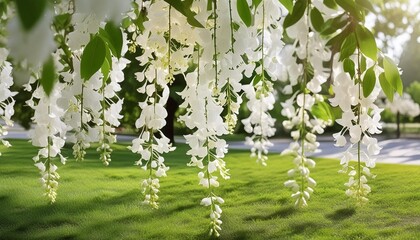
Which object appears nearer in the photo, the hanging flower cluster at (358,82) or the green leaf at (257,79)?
the hanging flower cluster at (358,82)

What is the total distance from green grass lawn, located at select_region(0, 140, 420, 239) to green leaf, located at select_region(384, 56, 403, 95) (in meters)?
4.00

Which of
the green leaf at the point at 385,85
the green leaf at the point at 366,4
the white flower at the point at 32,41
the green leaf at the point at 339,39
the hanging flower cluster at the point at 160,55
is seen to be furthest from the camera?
the hanging flower cluster at the point at 160,55

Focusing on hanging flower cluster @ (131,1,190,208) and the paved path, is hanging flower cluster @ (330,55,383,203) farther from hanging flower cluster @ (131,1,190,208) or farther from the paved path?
the paved path

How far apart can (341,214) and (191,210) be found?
1.49 meters

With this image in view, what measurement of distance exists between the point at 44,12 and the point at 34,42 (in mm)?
29

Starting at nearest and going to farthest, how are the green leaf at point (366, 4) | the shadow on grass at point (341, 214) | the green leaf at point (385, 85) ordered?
the green leaf at point (366, 4)
the green leaf at point (385, 85)
the shadow on grass at point (341, 214)

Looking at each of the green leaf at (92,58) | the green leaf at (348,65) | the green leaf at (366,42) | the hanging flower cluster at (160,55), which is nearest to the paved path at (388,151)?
the hanging flower cluster at (160,55)

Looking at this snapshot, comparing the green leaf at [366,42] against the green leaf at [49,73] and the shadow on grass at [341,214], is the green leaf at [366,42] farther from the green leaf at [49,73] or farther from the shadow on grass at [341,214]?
the shadow on grass at [341,214]

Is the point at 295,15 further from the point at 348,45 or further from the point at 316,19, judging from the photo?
the point at 348,45

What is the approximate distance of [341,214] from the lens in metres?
5.70

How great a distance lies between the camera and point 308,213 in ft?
18.8

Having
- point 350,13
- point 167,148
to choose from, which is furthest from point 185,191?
point 350,13

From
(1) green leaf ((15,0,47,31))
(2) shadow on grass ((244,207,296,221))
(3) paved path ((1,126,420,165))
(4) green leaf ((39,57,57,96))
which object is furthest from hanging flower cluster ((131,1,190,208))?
(3) paved path ((1,126,420,165))

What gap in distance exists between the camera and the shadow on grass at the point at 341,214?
555cm
